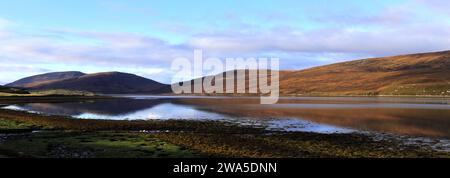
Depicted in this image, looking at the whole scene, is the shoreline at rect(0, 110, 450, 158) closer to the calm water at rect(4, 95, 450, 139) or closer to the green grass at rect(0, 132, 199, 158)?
the green grass at rect(0, 132, 199, 158)

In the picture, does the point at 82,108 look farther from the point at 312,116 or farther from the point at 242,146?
the point at 242,146

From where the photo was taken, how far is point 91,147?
79.9ft

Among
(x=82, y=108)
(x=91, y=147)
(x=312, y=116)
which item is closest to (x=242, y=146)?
(x=91, y=147)

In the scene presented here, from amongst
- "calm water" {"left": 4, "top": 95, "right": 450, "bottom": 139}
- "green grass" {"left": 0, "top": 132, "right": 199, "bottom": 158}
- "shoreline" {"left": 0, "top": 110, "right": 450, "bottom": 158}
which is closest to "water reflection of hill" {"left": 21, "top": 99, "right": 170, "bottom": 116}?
"calm water" {"left": 4, "top": 95, "right": 450, "bottom": 139}

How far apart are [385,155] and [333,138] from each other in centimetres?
839

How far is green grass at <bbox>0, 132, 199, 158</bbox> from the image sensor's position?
2153 centimetres

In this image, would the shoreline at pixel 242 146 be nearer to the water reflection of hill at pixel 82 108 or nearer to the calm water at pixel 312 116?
the calm water at pixel 312 116

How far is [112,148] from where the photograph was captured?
24047 millimetres

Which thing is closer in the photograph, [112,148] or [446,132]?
[112,148]

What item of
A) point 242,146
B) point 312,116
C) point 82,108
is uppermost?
point 82,108
